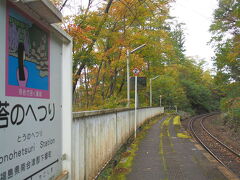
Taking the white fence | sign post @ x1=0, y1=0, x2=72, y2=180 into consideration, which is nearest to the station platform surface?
the white fence

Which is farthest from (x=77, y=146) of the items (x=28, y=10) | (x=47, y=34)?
(x=28, y=10)

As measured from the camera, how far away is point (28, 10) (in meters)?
2.13

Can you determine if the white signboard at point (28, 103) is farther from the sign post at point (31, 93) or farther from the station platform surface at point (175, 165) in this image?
the station platform surface at point (175, 165)

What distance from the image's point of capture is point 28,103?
7.06ft

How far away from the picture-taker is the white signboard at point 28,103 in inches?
73.0

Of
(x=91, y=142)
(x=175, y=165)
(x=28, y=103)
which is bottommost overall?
(x=175, y=165)

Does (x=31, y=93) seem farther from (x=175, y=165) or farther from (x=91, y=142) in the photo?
(x=175, y=165)

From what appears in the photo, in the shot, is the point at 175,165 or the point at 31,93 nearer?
the point at 31,93

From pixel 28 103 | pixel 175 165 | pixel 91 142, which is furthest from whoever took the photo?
pixel 175 165

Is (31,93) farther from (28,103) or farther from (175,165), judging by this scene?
(175,165)

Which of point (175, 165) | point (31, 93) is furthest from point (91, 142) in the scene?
point (175, 165)

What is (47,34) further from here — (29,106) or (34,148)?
(34,148)

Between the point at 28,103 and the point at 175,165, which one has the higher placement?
the point at 28,103

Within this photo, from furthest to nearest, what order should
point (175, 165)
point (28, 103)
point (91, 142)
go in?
1. point (175, 165)
2. point (91, 142)
3. point (28, 103)
